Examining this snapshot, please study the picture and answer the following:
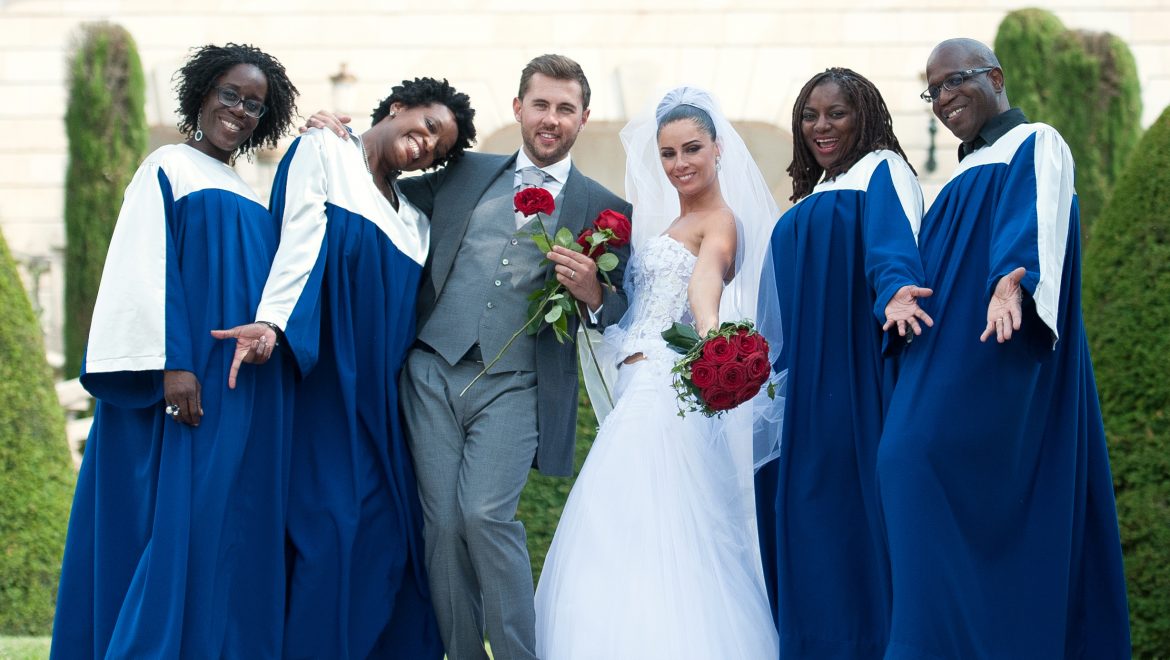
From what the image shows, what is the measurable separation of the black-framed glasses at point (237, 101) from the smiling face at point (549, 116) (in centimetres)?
103

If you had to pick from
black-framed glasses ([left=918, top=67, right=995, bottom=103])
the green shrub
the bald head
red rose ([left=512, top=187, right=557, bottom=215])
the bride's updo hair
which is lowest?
the green shrub

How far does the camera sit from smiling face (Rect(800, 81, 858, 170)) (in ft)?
16.2

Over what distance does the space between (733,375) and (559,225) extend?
3.67 ft

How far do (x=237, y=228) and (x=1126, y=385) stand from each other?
12.4 ft

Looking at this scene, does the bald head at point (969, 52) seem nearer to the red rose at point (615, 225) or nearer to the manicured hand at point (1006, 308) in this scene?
the manicured hand at point (1006, 308)

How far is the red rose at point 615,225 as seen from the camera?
5059 millimetres

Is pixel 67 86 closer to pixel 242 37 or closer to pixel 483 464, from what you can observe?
pixel 242 37

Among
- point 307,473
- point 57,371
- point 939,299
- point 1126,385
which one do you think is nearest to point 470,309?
point 307,473

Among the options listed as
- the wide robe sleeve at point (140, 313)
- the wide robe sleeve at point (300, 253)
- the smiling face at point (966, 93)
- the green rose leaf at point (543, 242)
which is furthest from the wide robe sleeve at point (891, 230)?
the wide robe sleeve at point (140, 313)

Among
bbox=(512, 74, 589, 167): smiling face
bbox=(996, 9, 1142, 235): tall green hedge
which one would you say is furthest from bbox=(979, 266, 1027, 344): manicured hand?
bbox=(996, 9, 1142, 235): tall green hedge

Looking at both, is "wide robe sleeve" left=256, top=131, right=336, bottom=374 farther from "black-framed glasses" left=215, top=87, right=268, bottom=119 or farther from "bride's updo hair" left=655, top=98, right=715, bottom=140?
"bride's updo hair" left=655, top=98, right=715, bottom=140

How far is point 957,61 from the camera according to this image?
4531 millimetres

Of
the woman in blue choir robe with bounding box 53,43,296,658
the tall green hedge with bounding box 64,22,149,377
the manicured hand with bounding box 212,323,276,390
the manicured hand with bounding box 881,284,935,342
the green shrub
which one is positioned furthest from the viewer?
the tall green hedge with bounding box 64,22,149,377

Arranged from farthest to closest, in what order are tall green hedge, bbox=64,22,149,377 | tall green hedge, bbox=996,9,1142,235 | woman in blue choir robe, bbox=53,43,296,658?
tall green hedge, bbox=64,22,149,377
tall green hedge, bbox=996,9,1142,235
woman in blue choir robe, bbox=53,43,296,658
